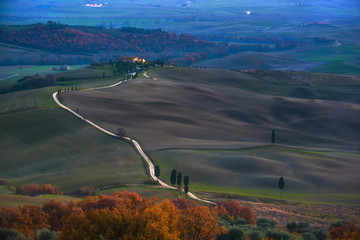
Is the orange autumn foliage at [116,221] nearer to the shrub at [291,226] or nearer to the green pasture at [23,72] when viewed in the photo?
the shrub at [291,226]

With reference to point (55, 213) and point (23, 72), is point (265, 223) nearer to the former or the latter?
point (55, 213)

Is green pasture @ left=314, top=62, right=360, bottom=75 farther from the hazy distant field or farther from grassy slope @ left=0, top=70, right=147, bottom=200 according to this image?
grassy slope @ left=0, top=70, right=147, bottom=200

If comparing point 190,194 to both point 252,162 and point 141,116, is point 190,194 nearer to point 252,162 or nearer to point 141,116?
point 252,162

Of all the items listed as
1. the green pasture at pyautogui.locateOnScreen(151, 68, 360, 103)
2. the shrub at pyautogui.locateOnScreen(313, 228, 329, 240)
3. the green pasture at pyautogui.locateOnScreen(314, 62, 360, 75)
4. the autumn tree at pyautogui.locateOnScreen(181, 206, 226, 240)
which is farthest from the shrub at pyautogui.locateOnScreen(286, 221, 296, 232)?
the green pasture at pyautogui.locateOnScreen(314, 62, 360, 75)

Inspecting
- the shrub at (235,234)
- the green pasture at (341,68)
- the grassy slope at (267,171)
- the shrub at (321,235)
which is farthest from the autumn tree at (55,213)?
the green pasture at (341,68)

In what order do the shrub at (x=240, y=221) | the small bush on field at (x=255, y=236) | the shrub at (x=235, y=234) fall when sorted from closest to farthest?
the shrub at (x=235, y=234) < the small bush on field at (x=255, y=236) < the shrub at (x=240, y=221)

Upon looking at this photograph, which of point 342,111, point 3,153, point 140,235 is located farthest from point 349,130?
point 140,235
